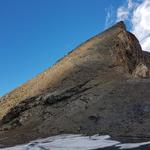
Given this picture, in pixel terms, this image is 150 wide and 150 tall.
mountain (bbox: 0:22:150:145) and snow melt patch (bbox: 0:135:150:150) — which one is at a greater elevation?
mountain (bbox: 0:22:150:145)

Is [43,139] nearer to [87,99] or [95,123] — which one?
[95,123]

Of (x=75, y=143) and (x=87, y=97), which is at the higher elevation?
(x=87, y=97)

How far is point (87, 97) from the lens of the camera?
1803cm

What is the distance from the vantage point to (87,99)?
58.6 ft

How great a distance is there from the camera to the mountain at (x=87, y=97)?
1577 cm

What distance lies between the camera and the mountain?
15.8 metres

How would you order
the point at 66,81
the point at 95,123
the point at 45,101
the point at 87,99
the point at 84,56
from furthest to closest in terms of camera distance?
1. the point at 84,56
2. the point at 66,81
3. the point at 45,101
4. the point at 87,99
5. the point at 95,123

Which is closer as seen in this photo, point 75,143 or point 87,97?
point 75,143

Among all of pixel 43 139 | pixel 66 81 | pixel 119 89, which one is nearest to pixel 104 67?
pixel 66 81

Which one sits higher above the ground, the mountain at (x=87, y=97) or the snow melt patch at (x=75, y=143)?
the mountain at (x=87, y=97)

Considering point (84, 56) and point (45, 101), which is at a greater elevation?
point (84, 56)

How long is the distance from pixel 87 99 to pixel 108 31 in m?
9.87

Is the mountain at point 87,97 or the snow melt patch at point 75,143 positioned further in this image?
the mountain at point 87,97

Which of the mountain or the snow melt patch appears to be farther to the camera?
the mountain
